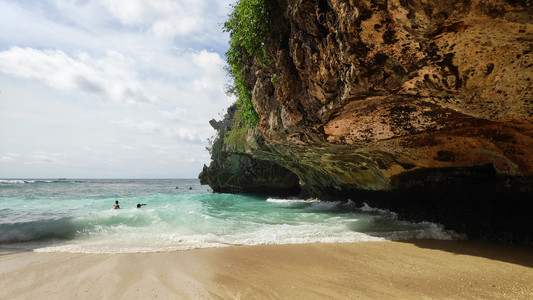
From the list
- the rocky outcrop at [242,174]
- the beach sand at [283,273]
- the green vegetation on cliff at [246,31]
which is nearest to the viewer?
the beach sand at [283,273]

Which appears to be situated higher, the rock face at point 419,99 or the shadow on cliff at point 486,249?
the rock face at point 419,99

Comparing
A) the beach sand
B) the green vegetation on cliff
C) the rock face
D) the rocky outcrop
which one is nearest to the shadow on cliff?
the beach sand

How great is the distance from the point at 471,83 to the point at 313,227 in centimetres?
556

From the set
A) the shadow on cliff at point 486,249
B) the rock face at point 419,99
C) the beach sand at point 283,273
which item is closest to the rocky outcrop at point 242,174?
the rock face at point 419,99

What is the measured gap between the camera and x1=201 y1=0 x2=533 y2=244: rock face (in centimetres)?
334

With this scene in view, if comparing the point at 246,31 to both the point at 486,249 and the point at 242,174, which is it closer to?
the point at 486,249

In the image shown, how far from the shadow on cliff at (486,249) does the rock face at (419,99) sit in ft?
2.09

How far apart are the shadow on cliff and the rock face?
638 mm

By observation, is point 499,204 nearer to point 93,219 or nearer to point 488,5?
point 488,5

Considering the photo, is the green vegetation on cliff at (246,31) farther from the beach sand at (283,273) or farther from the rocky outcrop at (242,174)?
the rocky outcrop at (242,174)

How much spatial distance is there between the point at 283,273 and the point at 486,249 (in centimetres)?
468

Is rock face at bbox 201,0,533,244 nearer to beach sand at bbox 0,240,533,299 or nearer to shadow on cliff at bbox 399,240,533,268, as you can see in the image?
shadow on cliff at bbox 399,240,533,268

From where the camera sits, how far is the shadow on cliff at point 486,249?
4.77m

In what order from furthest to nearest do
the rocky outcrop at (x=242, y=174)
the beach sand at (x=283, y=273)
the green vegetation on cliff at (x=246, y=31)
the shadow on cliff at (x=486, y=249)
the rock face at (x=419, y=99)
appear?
the rocky outcrop at (x=242, y=174)
the green vegetation on cliff at (x=246, y=31)
the shadow on cliff at (x=486, y=249)
the beach sand at (x=283, y=273)
the rock face at (x=419, y=99)
